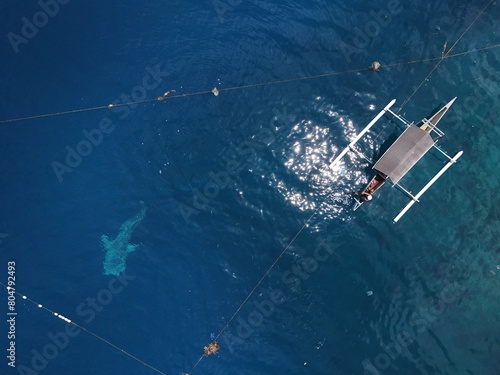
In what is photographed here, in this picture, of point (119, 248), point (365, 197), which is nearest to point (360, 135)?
point (365, 197)

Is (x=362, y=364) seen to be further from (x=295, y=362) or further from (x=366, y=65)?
(x=366, y=65)

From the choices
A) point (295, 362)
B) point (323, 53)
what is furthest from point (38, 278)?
point (323, 53)

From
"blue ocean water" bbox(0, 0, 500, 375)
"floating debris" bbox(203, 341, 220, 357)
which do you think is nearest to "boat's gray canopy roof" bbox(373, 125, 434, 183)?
"blue ocean water" bbox(0, 0, 500, 375)

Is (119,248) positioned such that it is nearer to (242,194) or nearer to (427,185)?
(242,194)

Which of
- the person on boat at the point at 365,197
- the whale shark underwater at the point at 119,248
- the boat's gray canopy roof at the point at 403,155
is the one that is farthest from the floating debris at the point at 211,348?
the boat's gray canopy roof at the point at 403,155

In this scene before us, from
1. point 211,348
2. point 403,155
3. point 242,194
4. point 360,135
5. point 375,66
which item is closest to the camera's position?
point 403,155

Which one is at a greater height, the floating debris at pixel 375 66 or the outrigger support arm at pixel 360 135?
the floating debris at pixel 375 66

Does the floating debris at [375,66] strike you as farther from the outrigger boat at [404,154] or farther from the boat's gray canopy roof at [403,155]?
the boat's gray canopy roof at [403,155]
